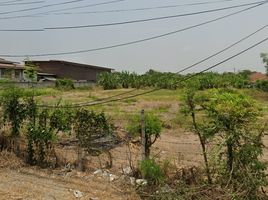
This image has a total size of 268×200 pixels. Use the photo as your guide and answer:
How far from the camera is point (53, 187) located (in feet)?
24.1

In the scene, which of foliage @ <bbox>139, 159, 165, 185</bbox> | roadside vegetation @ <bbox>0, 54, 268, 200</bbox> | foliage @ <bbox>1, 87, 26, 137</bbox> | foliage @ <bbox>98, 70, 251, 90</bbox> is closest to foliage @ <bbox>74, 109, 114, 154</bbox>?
roadside vegetation @ <bbox>0, 54, 268, 200</bbox>

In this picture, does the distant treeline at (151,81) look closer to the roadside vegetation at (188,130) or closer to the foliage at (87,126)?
the roadside vegetation at (188,130)

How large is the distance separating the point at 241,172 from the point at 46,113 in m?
4.54

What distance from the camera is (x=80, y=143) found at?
8.56m

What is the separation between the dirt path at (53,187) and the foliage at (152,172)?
38 centimetres

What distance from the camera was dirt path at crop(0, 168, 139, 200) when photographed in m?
6.86

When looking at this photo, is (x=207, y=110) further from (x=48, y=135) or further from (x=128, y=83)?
(x=128, y=83)

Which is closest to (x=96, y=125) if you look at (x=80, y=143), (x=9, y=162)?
(x=80, y=143)

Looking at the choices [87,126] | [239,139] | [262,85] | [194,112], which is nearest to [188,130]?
[194,112]

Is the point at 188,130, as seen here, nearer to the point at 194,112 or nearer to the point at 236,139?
the point at 194,112

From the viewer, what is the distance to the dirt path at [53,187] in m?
6.86

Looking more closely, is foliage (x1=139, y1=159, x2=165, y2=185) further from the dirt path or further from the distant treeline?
the distant treeline

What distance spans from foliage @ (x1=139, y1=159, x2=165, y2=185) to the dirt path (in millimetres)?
382

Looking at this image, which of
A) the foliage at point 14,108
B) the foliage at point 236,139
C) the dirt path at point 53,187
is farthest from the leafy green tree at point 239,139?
the foliage at point 14,108
